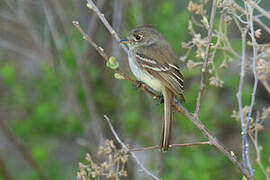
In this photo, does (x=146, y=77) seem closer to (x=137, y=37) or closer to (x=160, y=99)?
(x=160, y=99)

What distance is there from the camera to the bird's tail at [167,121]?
11.7 ft

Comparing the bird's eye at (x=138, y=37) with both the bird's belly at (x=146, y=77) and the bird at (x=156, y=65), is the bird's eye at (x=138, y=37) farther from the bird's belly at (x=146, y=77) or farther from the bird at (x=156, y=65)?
the bird's belly at (x=146, y=77)

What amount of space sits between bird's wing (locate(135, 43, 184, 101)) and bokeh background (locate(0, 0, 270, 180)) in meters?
0.80

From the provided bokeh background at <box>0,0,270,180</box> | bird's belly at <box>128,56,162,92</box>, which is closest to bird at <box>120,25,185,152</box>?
bird's belly at <box>128,56,162,92</box>

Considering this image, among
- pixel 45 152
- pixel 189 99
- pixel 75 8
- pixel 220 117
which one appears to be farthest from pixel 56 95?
pixel 220 117

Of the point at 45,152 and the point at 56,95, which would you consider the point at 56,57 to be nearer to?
the point at 56,95

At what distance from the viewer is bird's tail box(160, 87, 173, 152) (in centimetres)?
357

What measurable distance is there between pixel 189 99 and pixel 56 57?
1.83m

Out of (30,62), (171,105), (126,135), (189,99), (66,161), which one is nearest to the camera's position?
(171,105)

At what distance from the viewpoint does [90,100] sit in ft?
17.8

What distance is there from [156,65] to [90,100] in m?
1.28

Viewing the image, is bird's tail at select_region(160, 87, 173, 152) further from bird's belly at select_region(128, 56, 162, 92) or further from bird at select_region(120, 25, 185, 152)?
bird's belly at select_region(128, 56, 162, 92)

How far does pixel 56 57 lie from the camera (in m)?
5.99

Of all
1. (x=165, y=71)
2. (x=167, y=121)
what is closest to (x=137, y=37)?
(x=165, y=71)
